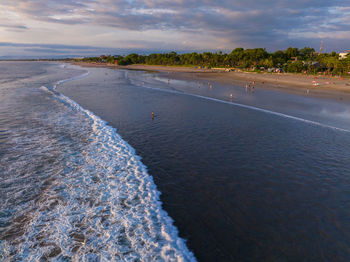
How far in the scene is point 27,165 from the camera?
12.1 metres

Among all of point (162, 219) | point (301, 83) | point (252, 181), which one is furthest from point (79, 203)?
point (301, 83)

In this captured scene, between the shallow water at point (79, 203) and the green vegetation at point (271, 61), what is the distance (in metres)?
83.5

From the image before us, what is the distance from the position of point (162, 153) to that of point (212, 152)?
3.54 metres

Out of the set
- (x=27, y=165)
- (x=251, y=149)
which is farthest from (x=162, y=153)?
(x=27, y=165)

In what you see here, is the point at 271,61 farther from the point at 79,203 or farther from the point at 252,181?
the point at 79,203

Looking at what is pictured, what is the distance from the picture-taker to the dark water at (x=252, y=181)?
733 centimetres

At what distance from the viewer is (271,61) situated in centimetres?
10188

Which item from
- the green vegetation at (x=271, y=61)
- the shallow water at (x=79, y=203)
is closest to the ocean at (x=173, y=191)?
the shallow water at (x=79, y=203)

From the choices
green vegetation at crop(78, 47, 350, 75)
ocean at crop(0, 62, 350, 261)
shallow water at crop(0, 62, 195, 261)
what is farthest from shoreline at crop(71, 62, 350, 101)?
shallow water at crop(0, 62, 195, 261)

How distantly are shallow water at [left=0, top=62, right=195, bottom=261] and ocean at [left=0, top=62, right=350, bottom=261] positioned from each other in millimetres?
42

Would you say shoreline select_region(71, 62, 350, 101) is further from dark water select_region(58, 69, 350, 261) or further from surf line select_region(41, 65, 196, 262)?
surf line select_region(41, 65, 196, 262)

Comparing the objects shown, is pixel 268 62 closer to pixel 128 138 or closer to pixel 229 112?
pixel 229 112

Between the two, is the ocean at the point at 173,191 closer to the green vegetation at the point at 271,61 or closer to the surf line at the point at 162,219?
the surf line at the point at 162,219

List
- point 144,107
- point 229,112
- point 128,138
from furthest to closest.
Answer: point 144,107, point 229,112, point 128,138
